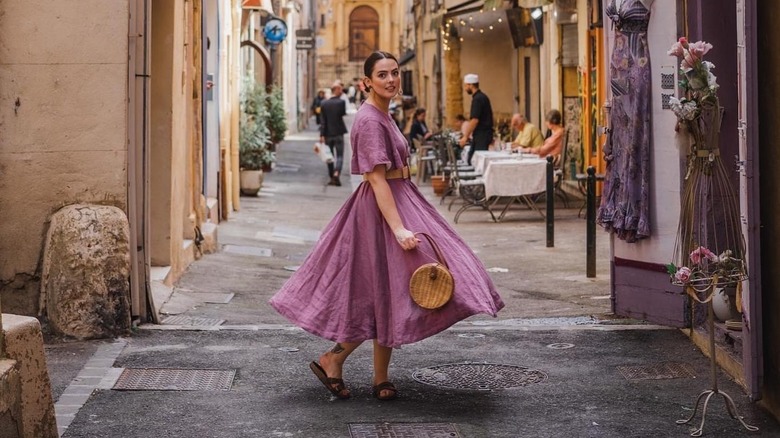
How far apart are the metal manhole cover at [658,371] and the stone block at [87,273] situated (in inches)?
128

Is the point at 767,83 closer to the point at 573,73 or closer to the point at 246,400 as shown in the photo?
the point at 246,400

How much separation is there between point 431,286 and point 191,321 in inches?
141

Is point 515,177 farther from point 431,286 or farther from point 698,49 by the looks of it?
point 698,49

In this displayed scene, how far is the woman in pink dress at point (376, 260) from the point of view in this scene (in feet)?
22.0

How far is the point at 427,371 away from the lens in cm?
774

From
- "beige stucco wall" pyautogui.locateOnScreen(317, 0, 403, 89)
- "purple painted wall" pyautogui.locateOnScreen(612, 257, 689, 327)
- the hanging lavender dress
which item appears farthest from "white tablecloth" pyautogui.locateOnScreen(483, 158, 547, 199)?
"beige stucco wall" pyautogui.locateOnScreen(317, 0, 403, 89)

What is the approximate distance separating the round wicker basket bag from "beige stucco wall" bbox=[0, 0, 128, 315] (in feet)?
10.3

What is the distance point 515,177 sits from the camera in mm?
18000

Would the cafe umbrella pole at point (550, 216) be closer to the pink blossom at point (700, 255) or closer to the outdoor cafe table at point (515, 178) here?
the outdoor cafe table at point (515, 178)

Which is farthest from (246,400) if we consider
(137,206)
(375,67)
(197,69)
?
(197,69)

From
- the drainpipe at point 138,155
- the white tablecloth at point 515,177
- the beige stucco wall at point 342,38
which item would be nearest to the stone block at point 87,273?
the drainpipe at point 138,155

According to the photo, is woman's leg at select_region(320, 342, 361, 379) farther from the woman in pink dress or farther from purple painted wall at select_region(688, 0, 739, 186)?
purple painted wall at select_region(688, 0, 739, 186)

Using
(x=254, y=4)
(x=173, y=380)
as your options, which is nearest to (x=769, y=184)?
(x=173, y=380)

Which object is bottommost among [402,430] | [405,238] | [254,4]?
[402,430]
